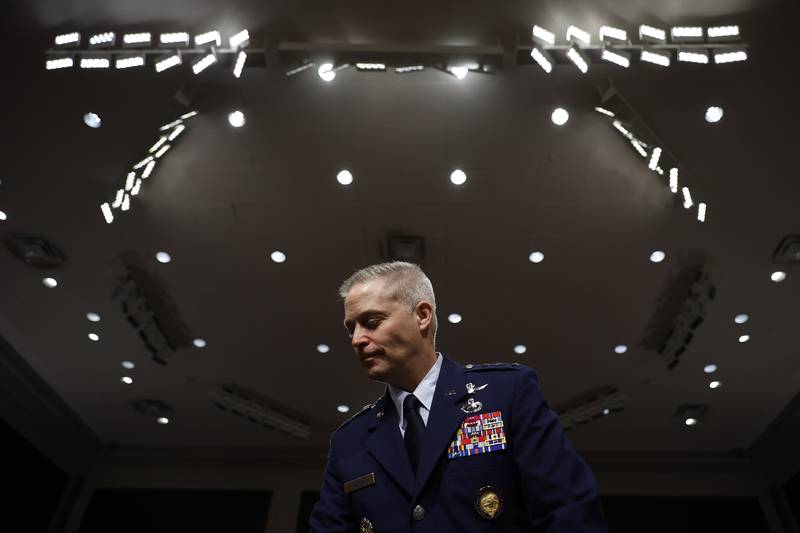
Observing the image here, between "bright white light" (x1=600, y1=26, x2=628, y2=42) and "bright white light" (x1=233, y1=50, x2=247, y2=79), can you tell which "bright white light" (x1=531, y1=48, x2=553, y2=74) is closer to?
"bright white light" (x1=600, y1=26, x2=628, y2=42)

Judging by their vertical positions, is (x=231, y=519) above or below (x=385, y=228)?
below

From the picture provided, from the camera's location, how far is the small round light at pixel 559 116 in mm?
5250

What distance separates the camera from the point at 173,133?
5395 millimetres

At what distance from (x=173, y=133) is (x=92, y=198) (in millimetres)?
1220

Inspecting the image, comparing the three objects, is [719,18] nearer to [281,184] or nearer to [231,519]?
[281,184]

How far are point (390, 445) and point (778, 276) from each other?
610 cm

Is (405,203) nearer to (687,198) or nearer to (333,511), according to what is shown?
(687,198)

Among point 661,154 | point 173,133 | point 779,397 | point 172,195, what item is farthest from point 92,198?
point 779,397

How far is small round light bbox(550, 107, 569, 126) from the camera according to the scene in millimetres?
5250

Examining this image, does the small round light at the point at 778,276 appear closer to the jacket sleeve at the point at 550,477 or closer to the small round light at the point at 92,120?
the jacket sleeve at the point at 550,477

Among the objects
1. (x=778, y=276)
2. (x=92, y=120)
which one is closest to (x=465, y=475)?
(x=92, y=120)

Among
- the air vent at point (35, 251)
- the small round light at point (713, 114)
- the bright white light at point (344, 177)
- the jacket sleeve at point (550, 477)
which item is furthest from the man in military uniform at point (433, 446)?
the air vent at point (35, 251)

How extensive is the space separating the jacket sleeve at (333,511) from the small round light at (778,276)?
604cm

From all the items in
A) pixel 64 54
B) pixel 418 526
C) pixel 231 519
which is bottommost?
pixel 418 526
